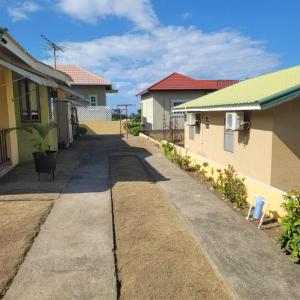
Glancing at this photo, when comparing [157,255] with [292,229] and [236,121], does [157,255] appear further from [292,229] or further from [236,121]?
[236,121]

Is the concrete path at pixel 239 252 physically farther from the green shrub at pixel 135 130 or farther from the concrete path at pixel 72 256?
the green shrub at pixel 135 130

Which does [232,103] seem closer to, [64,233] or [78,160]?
[64,233]

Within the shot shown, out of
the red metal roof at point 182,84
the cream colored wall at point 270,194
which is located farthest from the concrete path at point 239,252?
the red metal roof at point 182,84

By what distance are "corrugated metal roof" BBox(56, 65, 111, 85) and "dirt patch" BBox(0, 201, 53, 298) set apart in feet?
80.4

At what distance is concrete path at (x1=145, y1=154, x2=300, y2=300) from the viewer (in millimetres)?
3813

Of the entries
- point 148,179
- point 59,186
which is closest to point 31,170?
point 59,186

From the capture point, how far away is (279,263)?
441 cm

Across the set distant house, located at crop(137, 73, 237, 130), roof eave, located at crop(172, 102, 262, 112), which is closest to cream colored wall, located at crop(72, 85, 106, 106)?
distant house, located at crop(137, 73, 237, 130)

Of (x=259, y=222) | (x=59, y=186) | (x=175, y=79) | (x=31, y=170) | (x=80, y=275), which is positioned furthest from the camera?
(x=175, y=79)

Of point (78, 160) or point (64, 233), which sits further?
point (78, 160)

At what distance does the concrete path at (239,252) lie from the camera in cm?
381

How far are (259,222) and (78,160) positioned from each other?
27.6 ft

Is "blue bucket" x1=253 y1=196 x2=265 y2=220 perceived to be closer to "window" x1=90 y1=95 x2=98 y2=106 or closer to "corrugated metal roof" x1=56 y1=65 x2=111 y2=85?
"corrugated metal roof" x1=56 y1=65 x2=111 y2=85

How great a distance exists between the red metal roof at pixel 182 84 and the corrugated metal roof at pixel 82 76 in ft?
22.6
